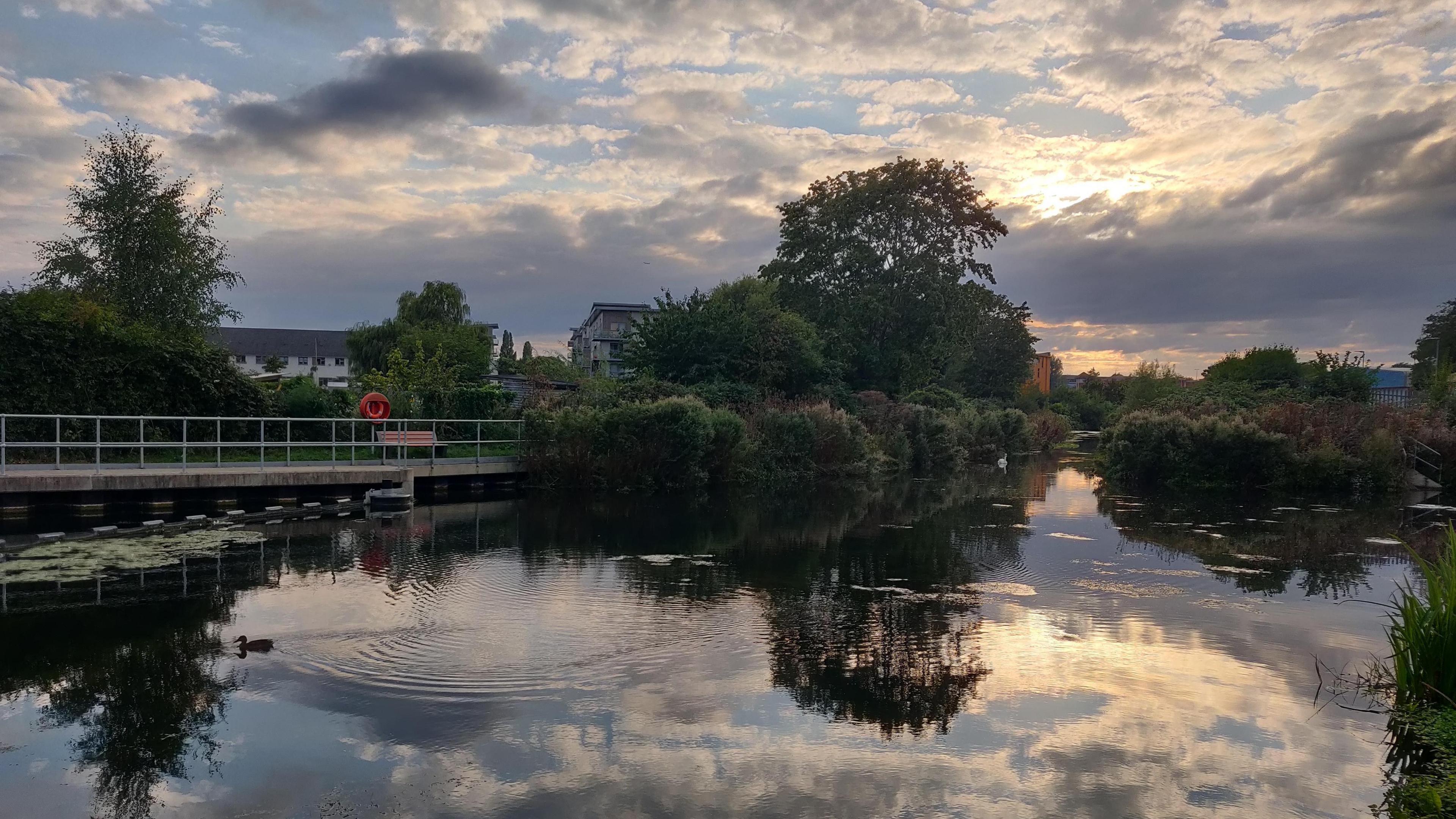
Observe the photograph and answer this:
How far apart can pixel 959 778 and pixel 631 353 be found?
3101 cm

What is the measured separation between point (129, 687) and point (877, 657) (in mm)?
6443

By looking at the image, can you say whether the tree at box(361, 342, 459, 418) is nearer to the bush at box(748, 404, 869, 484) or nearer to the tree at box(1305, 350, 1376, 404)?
the bush at box(748, 404, 869, 484)

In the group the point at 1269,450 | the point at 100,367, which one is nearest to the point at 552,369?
the point at 100,367

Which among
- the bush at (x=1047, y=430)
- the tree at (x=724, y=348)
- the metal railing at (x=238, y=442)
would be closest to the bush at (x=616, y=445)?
the metal railing at (x=238, y=442)

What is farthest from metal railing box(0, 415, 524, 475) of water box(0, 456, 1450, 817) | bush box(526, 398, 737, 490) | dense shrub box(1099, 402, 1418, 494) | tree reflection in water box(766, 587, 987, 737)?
dense shrub box(1099, 402, 1418, 494)

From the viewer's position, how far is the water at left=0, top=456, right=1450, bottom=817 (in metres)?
5.67

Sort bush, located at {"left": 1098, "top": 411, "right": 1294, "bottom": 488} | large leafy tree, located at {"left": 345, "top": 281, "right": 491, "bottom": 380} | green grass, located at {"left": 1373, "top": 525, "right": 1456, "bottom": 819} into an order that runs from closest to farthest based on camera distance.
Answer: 1. green grass, located at {"left": 1373, "top": 525, "right": 1456, "bottom": 819}
2. bush, located at {"left": 1098, "top": 411, "right": 1294, "bottom": 488}
3. large leafy tree, located at {"left": 345, "top": 281, "right": 491, "bottom": 380}

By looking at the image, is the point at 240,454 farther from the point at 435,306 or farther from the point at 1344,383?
the point at 1344,383

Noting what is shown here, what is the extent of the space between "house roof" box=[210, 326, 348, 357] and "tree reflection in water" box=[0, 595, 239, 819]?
310ft

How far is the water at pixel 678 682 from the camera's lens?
567cm

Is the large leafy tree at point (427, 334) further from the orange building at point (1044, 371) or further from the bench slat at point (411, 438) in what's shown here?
the orange building at point (1044, 371)

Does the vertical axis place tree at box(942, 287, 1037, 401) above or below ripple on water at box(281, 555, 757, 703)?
above

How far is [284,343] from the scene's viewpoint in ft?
325

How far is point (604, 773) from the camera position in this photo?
584cm
